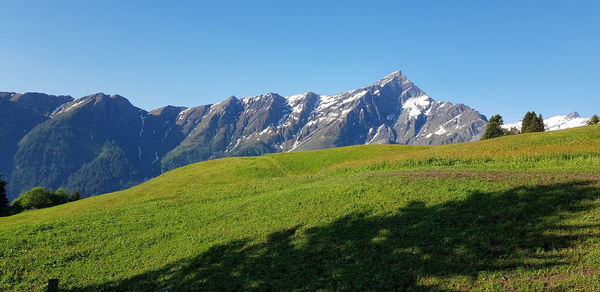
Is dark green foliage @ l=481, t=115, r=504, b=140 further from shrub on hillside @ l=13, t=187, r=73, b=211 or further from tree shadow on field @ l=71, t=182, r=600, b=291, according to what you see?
shrub on hillside @ l=13, t=187, r=73, b=211

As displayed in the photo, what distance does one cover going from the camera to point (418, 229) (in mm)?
21281

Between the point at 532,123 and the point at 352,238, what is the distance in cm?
13697

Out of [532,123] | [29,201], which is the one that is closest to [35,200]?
[29,201]

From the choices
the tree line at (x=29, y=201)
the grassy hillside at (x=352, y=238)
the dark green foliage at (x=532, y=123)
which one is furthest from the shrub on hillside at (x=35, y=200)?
the dark green foliage at (x=532, y=123)

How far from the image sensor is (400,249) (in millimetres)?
18922

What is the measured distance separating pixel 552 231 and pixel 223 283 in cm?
1882

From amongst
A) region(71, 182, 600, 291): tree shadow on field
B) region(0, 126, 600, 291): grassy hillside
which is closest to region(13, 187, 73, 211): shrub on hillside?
region(0, 126, 600, 291): grassy hillside

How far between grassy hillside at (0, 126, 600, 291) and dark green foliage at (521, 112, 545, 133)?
97943 millimetres

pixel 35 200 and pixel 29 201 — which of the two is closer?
pixel 35 200

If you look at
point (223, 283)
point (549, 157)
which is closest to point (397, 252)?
point (223, 283)

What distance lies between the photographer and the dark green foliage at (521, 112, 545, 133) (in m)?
125

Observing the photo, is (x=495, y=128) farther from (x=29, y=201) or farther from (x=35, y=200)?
(x=29, y=201)

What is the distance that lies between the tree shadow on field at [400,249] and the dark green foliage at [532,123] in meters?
120

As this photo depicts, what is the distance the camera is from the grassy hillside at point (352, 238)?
639 inches
